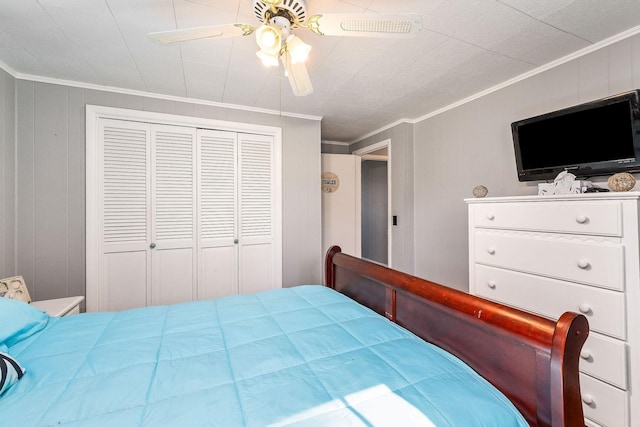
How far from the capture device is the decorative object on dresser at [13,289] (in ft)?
5.57

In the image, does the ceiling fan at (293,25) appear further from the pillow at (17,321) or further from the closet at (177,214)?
the closet at (177,214)

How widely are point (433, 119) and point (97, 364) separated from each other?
336 cm

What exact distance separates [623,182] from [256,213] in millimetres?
2786

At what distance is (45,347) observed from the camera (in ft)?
3.64

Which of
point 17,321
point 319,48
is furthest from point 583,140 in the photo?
point 17,321

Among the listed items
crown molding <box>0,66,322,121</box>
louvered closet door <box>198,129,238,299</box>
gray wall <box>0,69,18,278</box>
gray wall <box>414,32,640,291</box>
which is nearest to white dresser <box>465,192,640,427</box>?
gray wall <box>414,32,640,291</box>

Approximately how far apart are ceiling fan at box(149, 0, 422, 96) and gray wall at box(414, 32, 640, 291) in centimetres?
154

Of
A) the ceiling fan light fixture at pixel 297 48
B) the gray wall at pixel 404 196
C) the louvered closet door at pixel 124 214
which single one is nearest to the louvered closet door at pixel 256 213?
the louvered closet door at pixel 124 214

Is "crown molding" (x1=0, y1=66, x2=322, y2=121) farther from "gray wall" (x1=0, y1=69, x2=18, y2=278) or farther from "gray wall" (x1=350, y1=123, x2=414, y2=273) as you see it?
"gray wall" (x1=350, y1=123, x2=414, y2=273)

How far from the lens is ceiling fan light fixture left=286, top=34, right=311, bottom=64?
1.29 m

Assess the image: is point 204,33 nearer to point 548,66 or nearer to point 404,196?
point 548,66

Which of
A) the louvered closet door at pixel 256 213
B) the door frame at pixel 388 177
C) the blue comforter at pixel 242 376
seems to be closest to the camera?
the blue comforter at pixel 242 376

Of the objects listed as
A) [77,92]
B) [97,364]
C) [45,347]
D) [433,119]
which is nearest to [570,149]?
[433,119]

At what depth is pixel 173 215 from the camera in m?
2.61
